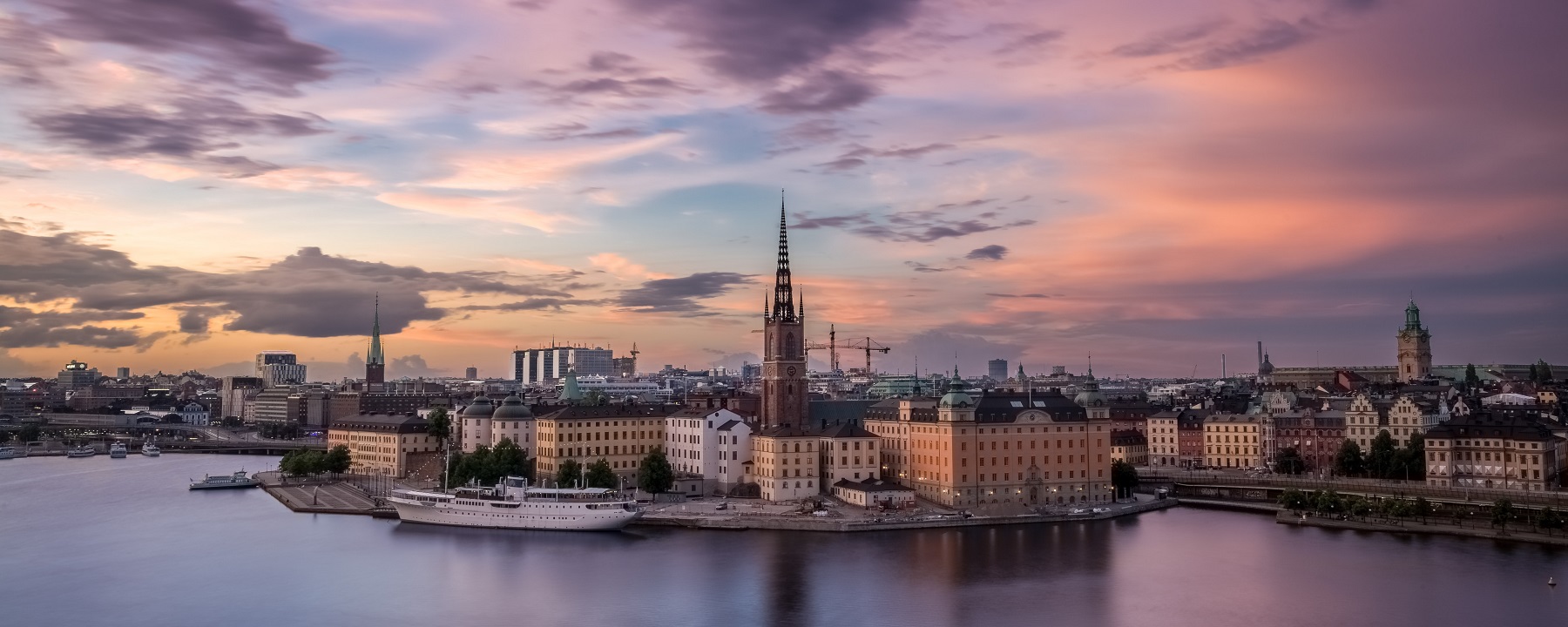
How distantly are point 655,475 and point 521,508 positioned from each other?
26.9ft

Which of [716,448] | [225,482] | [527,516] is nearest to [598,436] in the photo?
[716,448]

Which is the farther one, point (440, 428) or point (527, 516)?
point (440, 428)

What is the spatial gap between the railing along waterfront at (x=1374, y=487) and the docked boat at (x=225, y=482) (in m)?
55.6

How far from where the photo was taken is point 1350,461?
231 ft

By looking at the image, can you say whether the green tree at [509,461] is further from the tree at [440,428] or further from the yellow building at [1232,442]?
the yellow building at [1232,442]

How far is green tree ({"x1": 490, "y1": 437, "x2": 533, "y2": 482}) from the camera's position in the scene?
64062 mm

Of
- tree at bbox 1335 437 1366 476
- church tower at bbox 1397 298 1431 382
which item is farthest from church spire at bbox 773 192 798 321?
church tower at bbox 1397 298 1431 382

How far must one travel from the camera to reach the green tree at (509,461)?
2522 inches

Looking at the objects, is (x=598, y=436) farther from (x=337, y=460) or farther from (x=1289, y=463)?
(x=1289, y=463)

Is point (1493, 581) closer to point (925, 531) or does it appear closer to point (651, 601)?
point (925, 531)

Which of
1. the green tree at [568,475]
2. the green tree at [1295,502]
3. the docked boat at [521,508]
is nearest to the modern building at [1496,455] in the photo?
the green tree at [1295,502]

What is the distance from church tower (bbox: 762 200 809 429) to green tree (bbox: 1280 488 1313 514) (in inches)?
986

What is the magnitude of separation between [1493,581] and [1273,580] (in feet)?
22.1

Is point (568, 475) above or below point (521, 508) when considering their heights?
above
